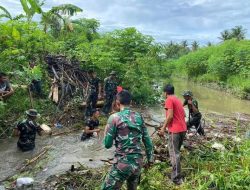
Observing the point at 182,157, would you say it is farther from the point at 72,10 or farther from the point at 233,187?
the point at 72,10

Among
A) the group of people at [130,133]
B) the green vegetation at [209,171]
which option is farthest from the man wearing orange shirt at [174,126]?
the green vegetation at [209,171]

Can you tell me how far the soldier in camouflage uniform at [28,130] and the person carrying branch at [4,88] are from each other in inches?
67.6

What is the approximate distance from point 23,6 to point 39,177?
632 centimetres

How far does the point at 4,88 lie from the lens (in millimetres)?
11172

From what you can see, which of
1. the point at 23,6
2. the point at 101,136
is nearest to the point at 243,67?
the point at 101,136

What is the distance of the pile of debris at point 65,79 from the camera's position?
1448 cm

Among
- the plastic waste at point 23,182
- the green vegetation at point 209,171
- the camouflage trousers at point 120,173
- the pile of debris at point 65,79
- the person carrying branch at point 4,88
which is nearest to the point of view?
Answer: the camouflage trousers at point 120,173


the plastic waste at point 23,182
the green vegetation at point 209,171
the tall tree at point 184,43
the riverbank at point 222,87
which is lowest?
the riverbank at point 222,87

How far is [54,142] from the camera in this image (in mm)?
11148

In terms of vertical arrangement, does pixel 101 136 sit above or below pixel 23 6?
below

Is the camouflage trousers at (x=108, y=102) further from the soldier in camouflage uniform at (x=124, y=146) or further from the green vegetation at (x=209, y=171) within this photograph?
the soldier in camouflage uniform at (x=124, y=146)

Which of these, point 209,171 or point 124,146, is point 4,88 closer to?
point 209,171

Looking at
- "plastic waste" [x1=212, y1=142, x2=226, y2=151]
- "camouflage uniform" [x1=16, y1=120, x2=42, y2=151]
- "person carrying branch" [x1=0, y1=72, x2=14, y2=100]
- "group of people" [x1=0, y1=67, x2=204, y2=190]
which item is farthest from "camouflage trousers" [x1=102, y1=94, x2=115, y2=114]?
"plastic waste" [x1=212, y1=142, x2=226, y2=151]

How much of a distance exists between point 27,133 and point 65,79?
19.7 ft
